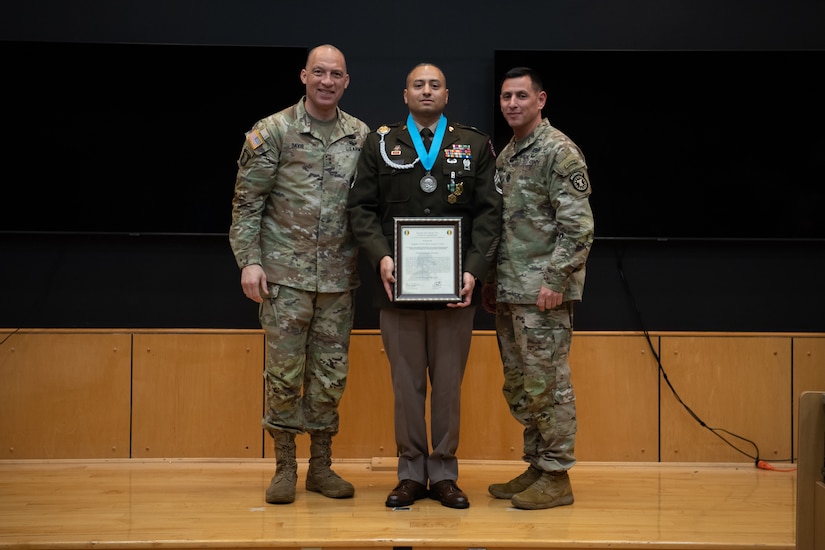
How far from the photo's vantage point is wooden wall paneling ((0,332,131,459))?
4367 mm

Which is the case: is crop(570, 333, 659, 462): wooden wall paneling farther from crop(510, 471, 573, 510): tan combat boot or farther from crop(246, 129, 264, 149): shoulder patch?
crop(246, 129, 264, 149): shoulder patch

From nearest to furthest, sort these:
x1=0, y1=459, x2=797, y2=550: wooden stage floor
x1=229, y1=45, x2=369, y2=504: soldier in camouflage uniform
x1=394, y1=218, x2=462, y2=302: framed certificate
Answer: x1=0, y1=459, x2=797, y2=550: wooden stage floor, x1=394, y1=218, x2=462, y2=302: framed certificate, x1=229, y1=45, x2=369, y2=504: soldier in camouflage uniform

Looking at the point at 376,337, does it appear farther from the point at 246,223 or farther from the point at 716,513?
the point at 716,513

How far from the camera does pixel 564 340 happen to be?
3.54 meters

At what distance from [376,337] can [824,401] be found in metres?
2.49

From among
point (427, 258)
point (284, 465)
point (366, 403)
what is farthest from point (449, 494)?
point (366, 403)

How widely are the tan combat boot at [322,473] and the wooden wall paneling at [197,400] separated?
2.41 ft

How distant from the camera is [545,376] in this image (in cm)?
349

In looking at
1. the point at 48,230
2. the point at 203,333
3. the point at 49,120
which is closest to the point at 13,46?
the point at 49,120

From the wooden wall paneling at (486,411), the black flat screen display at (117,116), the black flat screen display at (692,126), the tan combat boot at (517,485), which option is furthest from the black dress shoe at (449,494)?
the black flat screen display at (117,116)

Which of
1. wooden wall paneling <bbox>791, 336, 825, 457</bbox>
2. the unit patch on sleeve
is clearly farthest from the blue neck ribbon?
wooden wall paneling <bbox>791, 336, 825, 457</bbox>

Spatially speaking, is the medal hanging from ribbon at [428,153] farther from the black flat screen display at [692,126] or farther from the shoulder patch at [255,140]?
the black flat screen display at [692,126]

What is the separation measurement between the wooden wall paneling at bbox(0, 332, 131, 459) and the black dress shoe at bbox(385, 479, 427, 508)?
64.9 inches

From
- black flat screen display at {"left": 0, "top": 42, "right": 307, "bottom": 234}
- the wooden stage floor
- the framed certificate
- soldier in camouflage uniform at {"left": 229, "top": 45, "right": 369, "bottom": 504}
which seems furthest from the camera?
black flat screen display at {"left": 0, "top": 42, "right": 307, "bottom": 234}
